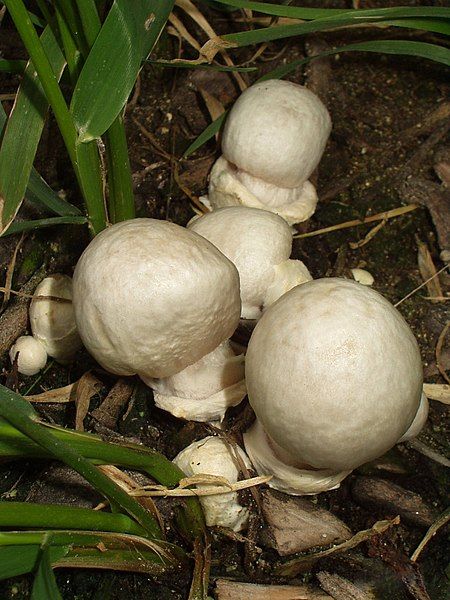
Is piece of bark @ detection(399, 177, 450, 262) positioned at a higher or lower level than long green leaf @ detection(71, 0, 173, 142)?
lower

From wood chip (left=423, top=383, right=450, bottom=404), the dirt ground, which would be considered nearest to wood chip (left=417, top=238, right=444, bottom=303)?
the dirt ground

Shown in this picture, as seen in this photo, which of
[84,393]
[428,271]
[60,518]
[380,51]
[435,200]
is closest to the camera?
[60,518]

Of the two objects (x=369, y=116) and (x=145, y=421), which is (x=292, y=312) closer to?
(x=145, y=421)

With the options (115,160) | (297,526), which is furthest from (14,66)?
(297,526)

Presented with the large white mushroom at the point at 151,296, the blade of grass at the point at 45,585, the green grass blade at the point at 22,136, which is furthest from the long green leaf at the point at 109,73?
the blade of grass at the point at 45,585

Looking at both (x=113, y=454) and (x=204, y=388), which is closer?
(x=113, y=454)

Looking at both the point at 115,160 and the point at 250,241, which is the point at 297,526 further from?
the point at 115,160

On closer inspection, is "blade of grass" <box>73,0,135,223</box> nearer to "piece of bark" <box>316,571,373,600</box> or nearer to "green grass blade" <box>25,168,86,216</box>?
"green grass blade" <box>25,168,86,216</box>
